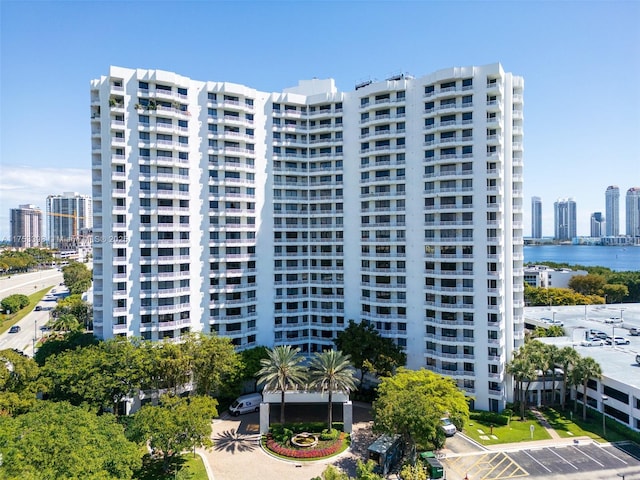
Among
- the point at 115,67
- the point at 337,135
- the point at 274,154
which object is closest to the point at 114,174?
the point at 115,67

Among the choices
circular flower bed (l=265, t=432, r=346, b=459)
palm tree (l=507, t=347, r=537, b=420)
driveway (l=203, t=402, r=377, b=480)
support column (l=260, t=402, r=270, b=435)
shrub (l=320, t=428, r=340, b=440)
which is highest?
palm tree (l=507, t=347, r=537, b=420)

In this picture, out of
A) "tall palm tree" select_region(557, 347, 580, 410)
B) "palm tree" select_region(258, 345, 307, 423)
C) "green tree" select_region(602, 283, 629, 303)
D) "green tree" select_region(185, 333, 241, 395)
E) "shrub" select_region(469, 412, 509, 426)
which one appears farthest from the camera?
"green tree" select_region(602, 283, 629, 303)

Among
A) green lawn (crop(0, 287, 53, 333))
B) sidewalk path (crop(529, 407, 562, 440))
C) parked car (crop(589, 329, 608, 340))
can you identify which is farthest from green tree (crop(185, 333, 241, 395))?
green lawn (crop(0, 287, 53, 333))

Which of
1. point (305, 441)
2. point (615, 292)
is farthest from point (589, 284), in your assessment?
point (305, 441)

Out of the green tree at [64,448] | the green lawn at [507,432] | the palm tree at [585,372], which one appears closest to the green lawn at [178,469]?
the green tree at [64,448]

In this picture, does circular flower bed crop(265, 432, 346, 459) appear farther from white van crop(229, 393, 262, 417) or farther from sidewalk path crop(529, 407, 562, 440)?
sidewalk path crop(529, 407, 562, 440)

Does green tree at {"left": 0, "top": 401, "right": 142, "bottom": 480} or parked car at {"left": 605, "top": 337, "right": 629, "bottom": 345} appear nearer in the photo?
green tree at {"left": 0, "top": 401, "right": 142, "bottom": 480}

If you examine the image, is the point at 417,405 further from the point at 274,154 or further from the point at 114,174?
the point at 114,174

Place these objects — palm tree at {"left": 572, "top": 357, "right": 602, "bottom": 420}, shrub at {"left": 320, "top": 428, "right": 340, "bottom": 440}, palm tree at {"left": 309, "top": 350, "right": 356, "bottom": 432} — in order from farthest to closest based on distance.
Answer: palm tree at {"left": 572, "top": 357, "right": 602, "bottom": 420} < palm tree at {"left": 309, "top": 350, "right": 356, "bottom": 432} < shrub at {"left": 320, "top": 428, "right": 340, "bottom": 440}
